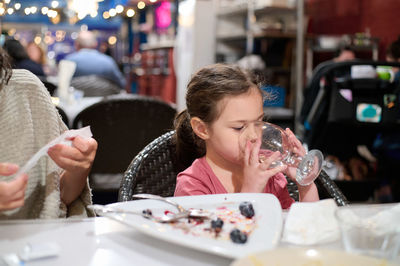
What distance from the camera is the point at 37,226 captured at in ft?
3.23

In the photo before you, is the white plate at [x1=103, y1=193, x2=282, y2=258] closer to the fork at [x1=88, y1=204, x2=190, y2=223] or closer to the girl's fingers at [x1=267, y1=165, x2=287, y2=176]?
the fork at [x1=88, y1=204, x2=190, y2=223]

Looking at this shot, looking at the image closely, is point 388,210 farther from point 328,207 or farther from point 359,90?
point 359,90

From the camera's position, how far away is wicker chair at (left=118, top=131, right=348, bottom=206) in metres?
1.51

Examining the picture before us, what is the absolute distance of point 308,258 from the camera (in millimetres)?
773

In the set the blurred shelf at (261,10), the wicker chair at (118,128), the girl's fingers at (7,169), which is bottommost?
the wicker chair at (118,128)

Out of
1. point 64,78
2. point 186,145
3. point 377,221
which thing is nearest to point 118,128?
point 64,78

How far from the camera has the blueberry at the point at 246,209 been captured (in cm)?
102

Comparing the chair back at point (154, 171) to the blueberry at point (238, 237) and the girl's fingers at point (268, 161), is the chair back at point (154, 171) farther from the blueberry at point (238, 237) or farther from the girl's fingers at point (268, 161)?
the blueberry at point (238, 237)

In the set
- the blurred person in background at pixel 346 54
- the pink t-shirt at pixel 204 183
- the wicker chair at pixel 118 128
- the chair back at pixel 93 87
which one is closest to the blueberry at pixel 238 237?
the pink t-shirt at pixel 204 183

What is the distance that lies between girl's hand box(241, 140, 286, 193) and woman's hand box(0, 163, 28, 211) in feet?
1.99

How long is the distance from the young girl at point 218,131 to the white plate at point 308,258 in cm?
71

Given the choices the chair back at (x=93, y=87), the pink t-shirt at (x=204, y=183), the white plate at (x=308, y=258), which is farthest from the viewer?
the chair back at (x=93, y=87)

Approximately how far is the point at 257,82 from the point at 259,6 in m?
5.03

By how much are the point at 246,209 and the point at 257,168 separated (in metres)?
0.34
